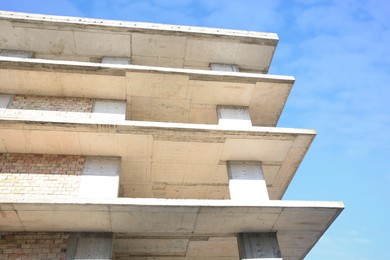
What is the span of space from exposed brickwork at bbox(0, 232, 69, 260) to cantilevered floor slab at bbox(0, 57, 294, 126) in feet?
12.6

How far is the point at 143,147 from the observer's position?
722 centimetres

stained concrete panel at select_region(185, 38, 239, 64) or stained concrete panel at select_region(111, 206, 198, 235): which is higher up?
stained concrete panel at select_region(185, 38, 239, 64)

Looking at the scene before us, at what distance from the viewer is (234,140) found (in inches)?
288

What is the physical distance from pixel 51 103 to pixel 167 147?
3561 mm

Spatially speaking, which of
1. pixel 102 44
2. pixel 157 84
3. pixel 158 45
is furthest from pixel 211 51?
pixel 102 44

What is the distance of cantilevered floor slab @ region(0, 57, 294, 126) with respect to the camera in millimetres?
7730

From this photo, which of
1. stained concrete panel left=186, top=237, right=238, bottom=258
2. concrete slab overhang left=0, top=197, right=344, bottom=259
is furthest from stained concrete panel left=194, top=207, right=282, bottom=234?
stained concrete panel left=186, top=237, right=238, bottom=258

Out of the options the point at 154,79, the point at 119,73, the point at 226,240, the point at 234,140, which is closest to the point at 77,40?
the point at 119,73

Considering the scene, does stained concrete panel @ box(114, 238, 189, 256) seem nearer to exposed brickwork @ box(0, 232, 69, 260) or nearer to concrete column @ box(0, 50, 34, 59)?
exposed brickwork @ box(0, 232, 69, 260)

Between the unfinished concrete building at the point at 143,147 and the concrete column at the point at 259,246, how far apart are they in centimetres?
2

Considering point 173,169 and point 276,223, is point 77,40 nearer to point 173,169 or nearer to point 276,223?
point 173,169

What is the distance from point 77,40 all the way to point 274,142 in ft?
22.3

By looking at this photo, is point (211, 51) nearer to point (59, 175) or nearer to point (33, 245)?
point (59, 175)

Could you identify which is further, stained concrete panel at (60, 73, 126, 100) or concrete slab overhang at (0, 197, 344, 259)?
stained concrete panel at (60, 73, 126, 100)
